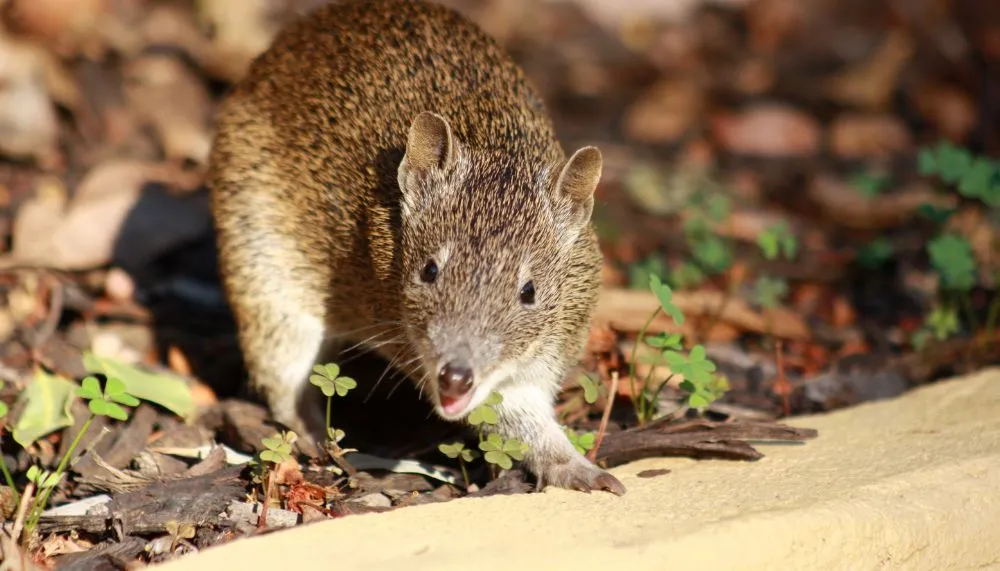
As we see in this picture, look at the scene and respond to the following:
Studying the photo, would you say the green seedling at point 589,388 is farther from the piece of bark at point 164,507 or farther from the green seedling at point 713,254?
the green seedling at point 713,254

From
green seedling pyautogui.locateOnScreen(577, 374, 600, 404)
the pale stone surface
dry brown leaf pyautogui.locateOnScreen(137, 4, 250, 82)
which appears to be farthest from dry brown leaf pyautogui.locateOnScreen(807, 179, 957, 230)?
dry brown leaf pyautogui.locateOnScreen(137, 4, 250, 82)

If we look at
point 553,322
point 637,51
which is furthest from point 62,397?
point 637,51

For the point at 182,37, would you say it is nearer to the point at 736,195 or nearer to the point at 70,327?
the point at 70,327

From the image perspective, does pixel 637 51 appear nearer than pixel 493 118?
No

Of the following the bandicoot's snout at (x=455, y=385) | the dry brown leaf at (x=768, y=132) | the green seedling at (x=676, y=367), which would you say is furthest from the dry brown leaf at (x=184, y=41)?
the bandicoot's snout at (x=455, y=385)

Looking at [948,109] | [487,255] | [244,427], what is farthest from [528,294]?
[948,109]

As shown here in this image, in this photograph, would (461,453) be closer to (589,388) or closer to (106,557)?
(589,388)

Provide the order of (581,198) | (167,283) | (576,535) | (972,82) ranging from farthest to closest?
(972,82)
(167,283)
(581,198)
(576,535)

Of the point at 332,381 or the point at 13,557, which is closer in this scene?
the point at 13,557
